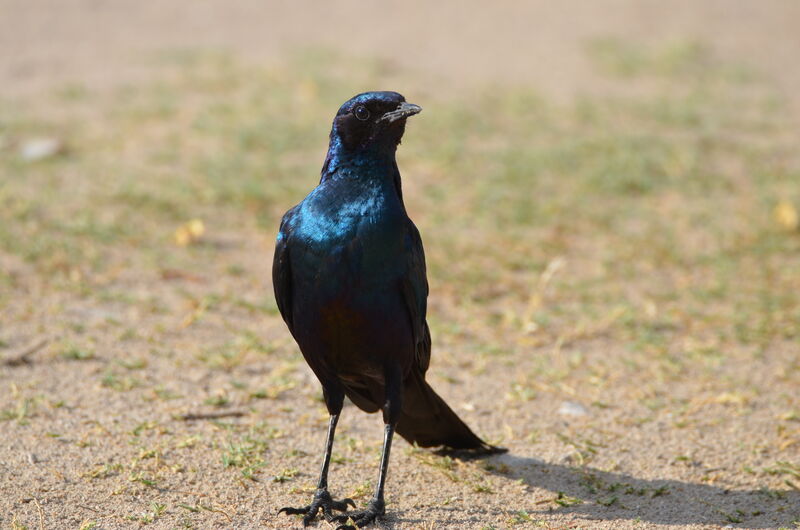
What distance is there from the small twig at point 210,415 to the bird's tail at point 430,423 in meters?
0.85

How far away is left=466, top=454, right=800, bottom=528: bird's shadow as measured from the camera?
4.07 meters

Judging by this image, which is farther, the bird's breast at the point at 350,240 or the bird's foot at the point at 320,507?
the bird's foot at the point at 320,507

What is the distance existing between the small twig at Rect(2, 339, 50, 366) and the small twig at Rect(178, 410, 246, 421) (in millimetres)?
980

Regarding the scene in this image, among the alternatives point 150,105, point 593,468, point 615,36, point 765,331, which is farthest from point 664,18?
point 593,468

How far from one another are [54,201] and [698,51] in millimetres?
7082

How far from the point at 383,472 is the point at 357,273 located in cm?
78

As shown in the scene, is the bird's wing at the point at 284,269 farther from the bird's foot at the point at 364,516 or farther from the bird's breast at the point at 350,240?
the bird's foot at the point at 364,516

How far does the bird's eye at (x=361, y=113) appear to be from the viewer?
153 inches

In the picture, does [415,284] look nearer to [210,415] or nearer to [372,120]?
[372,120]

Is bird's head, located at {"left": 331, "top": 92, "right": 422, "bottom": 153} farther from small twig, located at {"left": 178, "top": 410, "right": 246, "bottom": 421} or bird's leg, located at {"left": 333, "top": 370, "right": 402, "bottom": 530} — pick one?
small twig, located at {"left": 178, "top": 410, "right": 246, "bottom": 421}

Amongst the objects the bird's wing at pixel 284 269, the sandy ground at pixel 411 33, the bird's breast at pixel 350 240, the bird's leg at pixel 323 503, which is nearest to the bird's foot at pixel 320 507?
the bird's leg at pixel 323 503

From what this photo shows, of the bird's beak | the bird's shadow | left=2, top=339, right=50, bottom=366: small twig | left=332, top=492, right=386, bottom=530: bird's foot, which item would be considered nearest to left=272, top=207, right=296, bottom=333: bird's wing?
the bird's beak

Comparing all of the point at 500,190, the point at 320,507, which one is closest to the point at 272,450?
the point at 320,507

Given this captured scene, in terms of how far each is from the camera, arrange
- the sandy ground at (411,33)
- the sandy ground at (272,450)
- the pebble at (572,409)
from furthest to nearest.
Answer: the sandy ground at (411,33), the pebble at (572,409), the sandy ground at (272,450)
